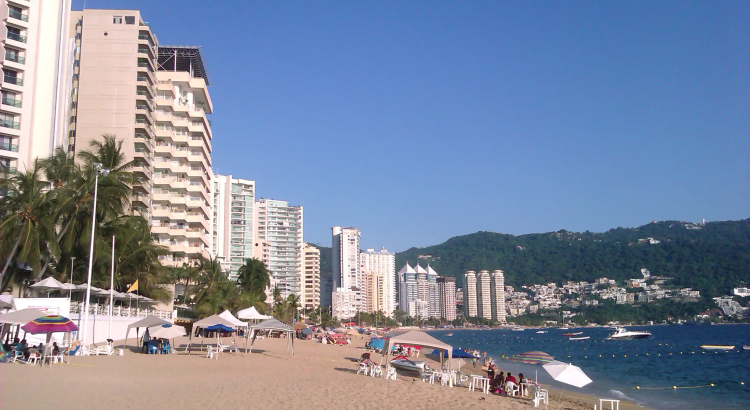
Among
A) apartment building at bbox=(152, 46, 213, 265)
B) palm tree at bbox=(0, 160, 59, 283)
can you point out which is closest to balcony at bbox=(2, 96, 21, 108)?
palm tree at bbox=(0, 160, 59, 283)

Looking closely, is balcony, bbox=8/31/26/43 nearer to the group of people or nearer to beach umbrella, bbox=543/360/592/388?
the group of people

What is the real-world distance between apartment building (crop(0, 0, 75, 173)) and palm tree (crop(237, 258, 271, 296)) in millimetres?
32527

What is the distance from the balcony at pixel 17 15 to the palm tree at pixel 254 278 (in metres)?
40.1

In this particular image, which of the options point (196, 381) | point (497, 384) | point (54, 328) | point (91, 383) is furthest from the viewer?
point (497, 384)

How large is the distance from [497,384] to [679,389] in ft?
61.0

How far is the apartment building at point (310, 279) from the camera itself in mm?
163000

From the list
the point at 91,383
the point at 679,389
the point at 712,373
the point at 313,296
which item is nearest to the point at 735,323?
the point at 313,296

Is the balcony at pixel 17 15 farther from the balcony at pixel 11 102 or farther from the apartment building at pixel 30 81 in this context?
the balcony at pixel 11 102

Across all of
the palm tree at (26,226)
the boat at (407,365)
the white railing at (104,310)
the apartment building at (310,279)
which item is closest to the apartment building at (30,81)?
the palm tree at (26,226)

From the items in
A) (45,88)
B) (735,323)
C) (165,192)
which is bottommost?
(735,323)

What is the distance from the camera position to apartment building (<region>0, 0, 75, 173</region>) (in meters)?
A: 47.2

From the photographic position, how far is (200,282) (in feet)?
198

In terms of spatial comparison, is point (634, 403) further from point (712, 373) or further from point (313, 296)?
point (313, 296)

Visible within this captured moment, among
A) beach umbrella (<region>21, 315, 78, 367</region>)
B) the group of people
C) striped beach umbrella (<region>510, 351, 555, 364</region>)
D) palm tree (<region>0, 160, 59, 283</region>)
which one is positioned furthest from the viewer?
palm tree (<region>0, 160, 59, 283</region>)
